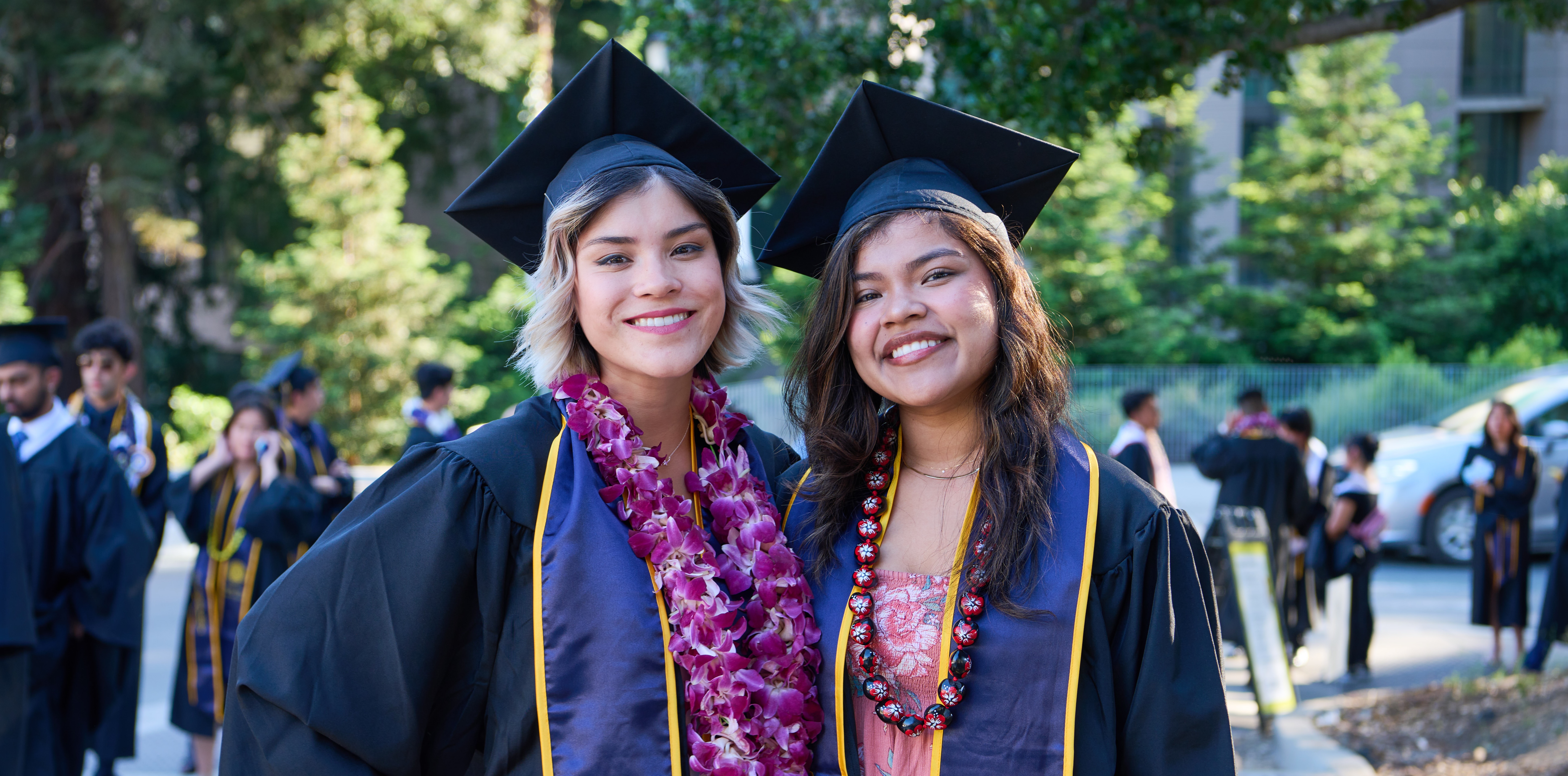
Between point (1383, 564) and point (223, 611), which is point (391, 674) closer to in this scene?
point (223, 611)

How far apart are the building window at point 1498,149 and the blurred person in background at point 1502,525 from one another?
18845 mm

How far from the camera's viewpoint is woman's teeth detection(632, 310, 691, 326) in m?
2.12

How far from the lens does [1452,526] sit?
33.2 feet

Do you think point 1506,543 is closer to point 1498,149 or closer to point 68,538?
point 68,538

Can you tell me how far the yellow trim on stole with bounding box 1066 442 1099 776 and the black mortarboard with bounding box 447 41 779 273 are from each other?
39.3 inches

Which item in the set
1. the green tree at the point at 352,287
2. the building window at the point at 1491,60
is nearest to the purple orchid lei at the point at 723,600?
the green tree at the point at 352,287

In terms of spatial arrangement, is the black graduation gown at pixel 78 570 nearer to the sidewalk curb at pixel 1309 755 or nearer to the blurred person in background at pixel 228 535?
the blurred person in background at pixel 228 535

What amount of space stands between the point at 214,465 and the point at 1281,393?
13.7 meters

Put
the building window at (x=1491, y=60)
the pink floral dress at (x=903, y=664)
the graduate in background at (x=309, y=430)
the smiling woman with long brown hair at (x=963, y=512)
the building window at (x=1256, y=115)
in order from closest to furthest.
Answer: the smiling woman with long brown hair at (x=963, y=512), the pink floral dress at (x=903, y=664), the graduate in background at (x=309, y=430), the building window at (x=1256, y=115), the building window at (x=1491, y=60)

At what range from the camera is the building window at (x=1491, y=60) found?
23141 mm

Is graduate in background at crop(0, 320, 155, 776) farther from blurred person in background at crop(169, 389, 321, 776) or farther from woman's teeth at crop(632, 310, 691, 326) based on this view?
woman's teeth at crop(632, 310, 691, 326)

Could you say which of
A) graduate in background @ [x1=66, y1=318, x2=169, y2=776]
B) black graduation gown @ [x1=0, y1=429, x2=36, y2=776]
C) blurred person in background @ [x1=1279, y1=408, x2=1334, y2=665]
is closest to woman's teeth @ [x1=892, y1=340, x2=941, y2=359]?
black graduation gown @ [x1=0, y1=429, x2=36, y2=776]

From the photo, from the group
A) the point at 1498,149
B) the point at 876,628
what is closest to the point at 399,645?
the point at 876,628

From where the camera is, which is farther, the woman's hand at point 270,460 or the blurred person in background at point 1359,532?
the blurred person in background at point 1359,532
